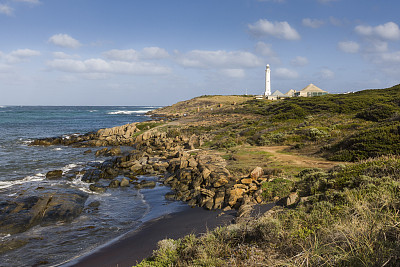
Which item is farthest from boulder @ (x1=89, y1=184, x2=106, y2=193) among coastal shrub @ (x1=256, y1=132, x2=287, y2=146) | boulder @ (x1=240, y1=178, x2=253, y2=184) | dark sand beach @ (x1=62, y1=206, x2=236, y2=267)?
coastal shrub @ (x1=256, y1=132, x2=287, y2=146)

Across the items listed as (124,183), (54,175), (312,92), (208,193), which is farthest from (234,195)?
(312,92)

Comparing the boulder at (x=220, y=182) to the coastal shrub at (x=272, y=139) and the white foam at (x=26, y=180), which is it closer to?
the coastal shrub at (x=272, y=139)

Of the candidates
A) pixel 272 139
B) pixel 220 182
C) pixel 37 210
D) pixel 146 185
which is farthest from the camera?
pixel 272 139

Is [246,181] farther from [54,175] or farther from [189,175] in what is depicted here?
[54,175]

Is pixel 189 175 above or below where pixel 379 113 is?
below

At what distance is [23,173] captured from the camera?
62.2 feet

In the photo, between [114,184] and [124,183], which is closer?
[114,184]

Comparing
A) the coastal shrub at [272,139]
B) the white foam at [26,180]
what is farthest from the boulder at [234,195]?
the white foam at [26,180]

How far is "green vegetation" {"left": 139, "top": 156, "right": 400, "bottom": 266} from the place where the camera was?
4.08 meters

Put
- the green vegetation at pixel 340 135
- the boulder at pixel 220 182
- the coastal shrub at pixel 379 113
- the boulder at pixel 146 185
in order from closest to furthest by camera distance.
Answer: the boulder at pixel 220 182 → the green vegetation at pixel 340 135 → the boulder at pixel 146 185 → the coastal shrub at pixel 379 113

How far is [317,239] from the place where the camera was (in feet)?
16.5

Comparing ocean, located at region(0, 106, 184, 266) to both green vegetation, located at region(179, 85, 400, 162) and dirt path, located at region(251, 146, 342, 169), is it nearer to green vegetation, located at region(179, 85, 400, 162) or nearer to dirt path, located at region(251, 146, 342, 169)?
dirt path, located at region(251, 146, 342, 169)

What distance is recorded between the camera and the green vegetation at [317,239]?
408cm

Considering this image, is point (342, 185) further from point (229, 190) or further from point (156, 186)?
point (156, 186)
